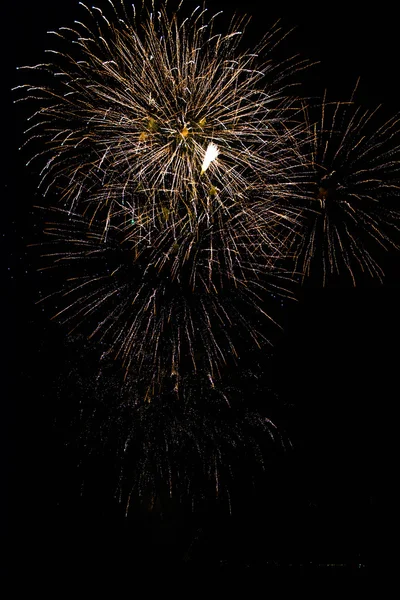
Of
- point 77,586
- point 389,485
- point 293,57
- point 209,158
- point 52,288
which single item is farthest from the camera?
point 77,586

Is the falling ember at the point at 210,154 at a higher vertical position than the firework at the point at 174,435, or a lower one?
higher

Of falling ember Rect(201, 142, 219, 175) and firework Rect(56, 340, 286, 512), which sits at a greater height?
falling ember Rect(201, 142, 219, 175)

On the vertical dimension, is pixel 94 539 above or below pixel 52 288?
below

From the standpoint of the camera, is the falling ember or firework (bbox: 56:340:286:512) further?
firework (bbox: 56:340:286:512)

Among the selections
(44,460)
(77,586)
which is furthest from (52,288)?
(77,586)

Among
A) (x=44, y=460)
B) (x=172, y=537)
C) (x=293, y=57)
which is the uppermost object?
(x=293, y=57)

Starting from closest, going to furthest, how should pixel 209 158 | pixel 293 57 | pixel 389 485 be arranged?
pixel 209 158, pixel 293 57, pixel 389 485

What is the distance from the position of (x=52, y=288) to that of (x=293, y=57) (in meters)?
2.33

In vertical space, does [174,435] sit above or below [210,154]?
below

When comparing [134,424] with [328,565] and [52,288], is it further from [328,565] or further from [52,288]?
[328,565]

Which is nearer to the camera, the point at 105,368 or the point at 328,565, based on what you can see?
the point at 328,565

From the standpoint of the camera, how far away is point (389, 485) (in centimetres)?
419

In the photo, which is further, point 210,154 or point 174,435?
point 174,435

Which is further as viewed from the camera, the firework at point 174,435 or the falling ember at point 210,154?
the firework at point 174,435
